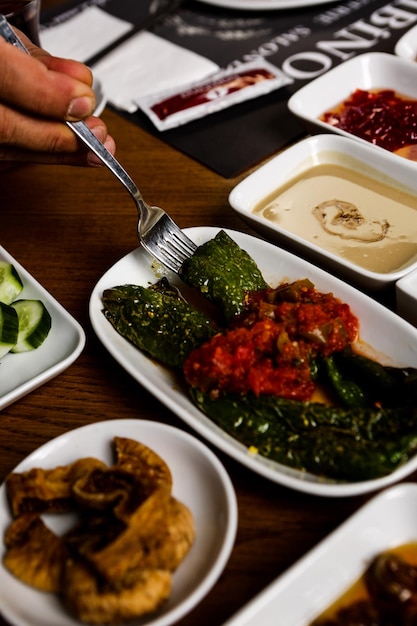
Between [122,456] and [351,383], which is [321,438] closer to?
[351,383]

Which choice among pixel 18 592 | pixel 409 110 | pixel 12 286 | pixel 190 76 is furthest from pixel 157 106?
pixel 18 592

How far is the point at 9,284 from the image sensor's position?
2127mm

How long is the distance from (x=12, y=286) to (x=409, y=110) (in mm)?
1798

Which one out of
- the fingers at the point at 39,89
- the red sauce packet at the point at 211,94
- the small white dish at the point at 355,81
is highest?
the fingers at the point at 39,89

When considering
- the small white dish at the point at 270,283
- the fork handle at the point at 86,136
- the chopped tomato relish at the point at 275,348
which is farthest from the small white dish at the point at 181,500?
the fork handle at the point at 86,136

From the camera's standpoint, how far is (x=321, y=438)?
160 cm

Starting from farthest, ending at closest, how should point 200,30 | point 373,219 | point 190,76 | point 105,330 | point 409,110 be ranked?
1. point 200,30
2. point 190,76
3. point 409,110
4. point 373,219
5. point 105,330

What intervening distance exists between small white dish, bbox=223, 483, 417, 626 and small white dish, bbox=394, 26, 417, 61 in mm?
2341

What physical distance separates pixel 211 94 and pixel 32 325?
5.03ft

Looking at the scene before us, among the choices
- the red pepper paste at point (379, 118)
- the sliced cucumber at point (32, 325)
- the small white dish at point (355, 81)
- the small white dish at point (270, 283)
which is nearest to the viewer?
the small white dish at point (270, 283)

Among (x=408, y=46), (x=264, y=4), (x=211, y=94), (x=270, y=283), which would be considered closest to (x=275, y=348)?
(x=270, y=283)

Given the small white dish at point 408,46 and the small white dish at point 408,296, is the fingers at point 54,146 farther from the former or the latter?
the small white dish at point 408,46

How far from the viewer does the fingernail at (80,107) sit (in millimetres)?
1857

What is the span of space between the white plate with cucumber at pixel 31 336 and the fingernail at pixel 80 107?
556mm
